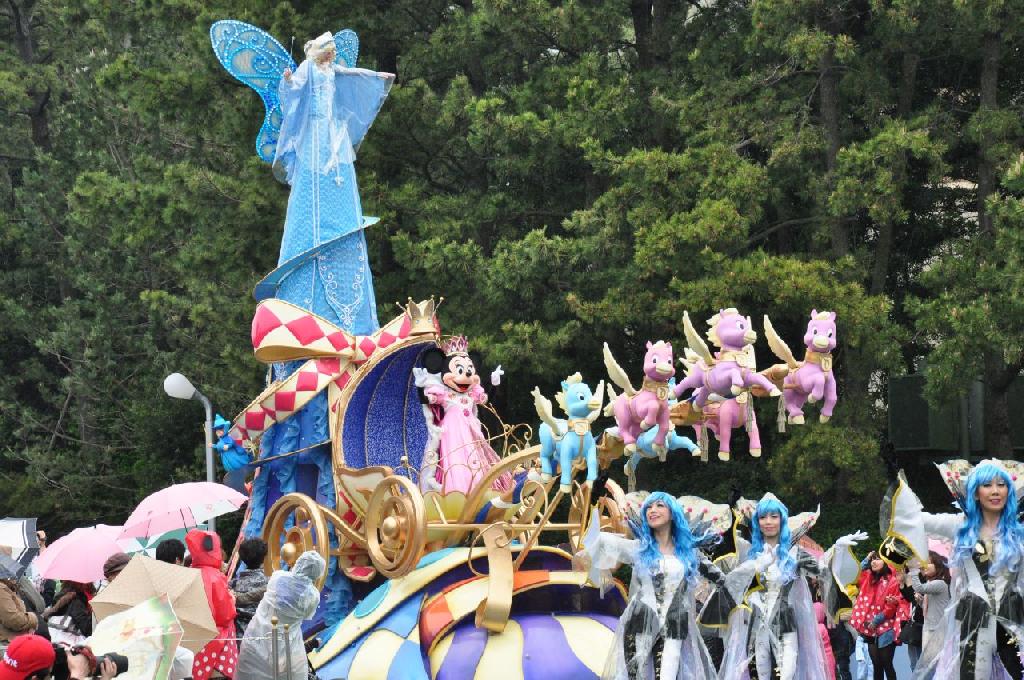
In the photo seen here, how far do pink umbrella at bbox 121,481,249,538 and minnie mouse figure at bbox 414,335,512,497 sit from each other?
5.66 feet

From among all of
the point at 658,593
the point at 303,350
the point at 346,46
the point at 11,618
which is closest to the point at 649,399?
the point at 658,593

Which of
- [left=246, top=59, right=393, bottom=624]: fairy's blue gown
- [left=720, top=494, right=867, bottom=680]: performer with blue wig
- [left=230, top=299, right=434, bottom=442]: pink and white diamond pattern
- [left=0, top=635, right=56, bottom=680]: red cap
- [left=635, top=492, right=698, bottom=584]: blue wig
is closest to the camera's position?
[left=0, top=635, right=56, bottom=680]: red cap

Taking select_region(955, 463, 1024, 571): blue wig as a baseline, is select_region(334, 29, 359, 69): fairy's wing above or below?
above

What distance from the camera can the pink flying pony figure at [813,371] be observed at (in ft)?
31.4

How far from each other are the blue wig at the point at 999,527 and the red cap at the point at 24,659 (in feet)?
15.4

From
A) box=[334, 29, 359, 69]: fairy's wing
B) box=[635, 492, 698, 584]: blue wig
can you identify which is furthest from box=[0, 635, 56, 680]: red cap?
box=[334, 29, 359, 69]: fairy's wing

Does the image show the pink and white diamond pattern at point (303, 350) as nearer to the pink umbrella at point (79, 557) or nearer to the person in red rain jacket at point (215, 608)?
the pink umbrella at point (79, 557)

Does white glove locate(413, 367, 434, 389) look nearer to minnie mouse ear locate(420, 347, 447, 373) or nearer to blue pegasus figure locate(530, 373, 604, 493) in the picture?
minnie mouse ear locate(420, 347, 447, 373)

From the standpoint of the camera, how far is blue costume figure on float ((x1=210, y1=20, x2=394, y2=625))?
12.1 m

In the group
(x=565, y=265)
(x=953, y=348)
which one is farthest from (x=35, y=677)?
(x=565, y=265)

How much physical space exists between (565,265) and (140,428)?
314 inches

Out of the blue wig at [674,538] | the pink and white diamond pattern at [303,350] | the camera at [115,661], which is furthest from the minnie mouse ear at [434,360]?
the camera at [115,661]

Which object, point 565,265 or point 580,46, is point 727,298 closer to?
point 565,265

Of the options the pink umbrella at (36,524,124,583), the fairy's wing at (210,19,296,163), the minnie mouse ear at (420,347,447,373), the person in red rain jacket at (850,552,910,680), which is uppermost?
the fairy's wing at (210,19,296,163)
